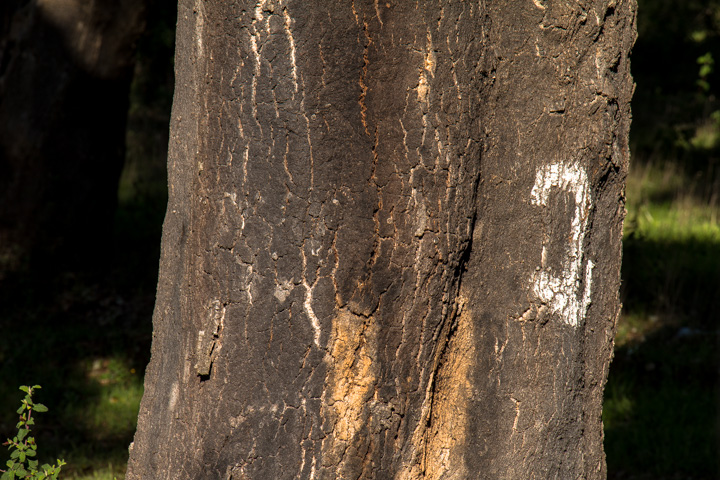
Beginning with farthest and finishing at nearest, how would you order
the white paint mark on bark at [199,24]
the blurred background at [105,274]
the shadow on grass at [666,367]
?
the blurred background at [105,274]
the shadow on grass at [666,367]
the white paint mark on bark at [199,24]

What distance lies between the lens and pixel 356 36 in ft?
6.19

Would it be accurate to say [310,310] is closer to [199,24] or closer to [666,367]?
[199,24]

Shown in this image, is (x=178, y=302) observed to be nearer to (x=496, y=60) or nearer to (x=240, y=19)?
(x=240, y=19)

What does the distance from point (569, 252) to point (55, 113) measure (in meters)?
4.93

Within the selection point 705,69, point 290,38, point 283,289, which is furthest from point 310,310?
point 705,69

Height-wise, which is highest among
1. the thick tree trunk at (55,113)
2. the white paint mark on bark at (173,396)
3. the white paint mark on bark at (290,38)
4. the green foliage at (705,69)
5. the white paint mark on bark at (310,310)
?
the green foliage at (705,69)

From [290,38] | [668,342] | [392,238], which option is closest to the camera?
[290,38]

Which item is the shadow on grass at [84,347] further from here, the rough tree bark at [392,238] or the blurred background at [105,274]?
the rough tree bark at [392,238]

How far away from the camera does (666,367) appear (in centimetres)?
476

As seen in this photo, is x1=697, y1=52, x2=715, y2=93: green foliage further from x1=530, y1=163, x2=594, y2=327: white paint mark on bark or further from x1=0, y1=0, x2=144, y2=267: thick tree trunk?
x1=530, y1=163, x2=594, y2=327: white paint mark on bark

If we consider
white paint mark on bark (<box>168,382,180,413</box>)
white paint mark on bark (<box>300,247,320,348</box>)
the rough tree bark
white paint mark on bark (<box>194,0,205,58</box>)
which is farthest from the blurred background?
white paint mark on bark (<box>194,0,205,58</box>)

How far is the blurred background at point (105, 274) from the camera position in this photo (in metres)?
4.24

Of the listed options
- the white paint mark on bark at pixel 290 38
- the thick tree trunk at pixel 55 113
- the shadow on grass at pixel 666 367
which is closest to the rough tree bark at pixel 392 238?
the white paint mark on bark at pixel 290 38

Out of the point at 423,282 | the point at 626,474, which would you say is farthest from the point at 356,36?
the point at 626,474
